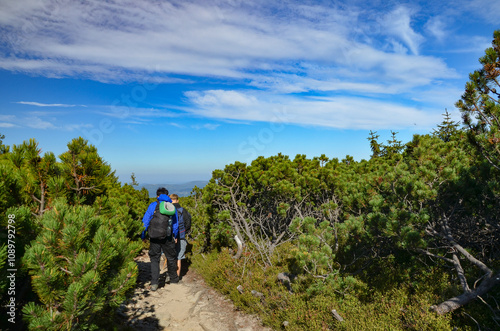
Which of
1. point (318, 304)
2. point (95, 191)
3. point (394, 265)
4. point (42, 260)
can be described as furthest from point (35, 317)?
point (394, 265)

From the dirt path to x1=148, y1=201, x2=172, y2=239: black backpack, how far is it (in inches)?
58.3

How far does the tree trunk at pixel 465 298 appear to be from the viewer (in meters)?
3.97

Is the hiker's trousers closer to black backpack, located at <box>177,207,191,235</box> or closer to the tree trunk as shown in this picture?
black backpack, located at <box>177,207,191,235</box>

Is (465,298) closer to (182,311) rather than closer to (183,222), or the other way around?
(182,311)

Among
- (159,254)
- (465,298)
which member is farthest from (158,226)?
(465,298)

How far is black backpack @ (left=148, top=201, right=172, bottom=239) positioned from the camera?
6.51m

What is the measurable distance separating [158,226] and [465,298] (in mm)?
6341

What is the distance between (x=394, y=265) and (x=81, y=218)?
6.62m

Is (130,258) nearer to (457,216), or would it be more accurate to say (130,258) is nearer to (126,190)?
(457,216)

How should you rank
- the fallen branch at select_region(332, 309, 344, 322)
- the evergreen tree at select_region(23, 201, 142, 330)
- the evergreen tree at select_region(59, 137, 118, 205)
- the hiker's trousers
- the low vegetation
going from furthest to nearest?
1. the hiker's trousers
2. the fallen branch at select_region(332, 309, 344, 322)
3. the evergreen tree at select_region(59, 137, 118, 205)
4. the low vegetation
5. the evergreen tree at select_region(23, 201, 142, 330)

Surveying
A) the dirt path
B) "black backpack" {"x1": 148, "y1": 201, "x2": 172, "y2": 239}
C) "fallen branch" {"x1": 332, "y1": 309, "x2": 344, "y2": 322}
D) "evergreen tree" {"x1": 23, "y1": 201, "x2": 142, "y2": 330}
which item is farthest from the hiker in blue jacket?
"fallen branch" {"x1": 332, "y1": 309, "x2": 344, "y2": 322}

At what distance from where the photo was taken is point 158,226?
21.4 feet

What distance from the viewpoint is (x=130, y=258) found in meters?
3.17

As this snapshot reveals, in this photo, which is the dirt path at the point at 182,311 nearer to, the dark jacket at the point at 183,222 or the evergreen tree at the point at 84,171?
the dark jacket at the point at 183,222
